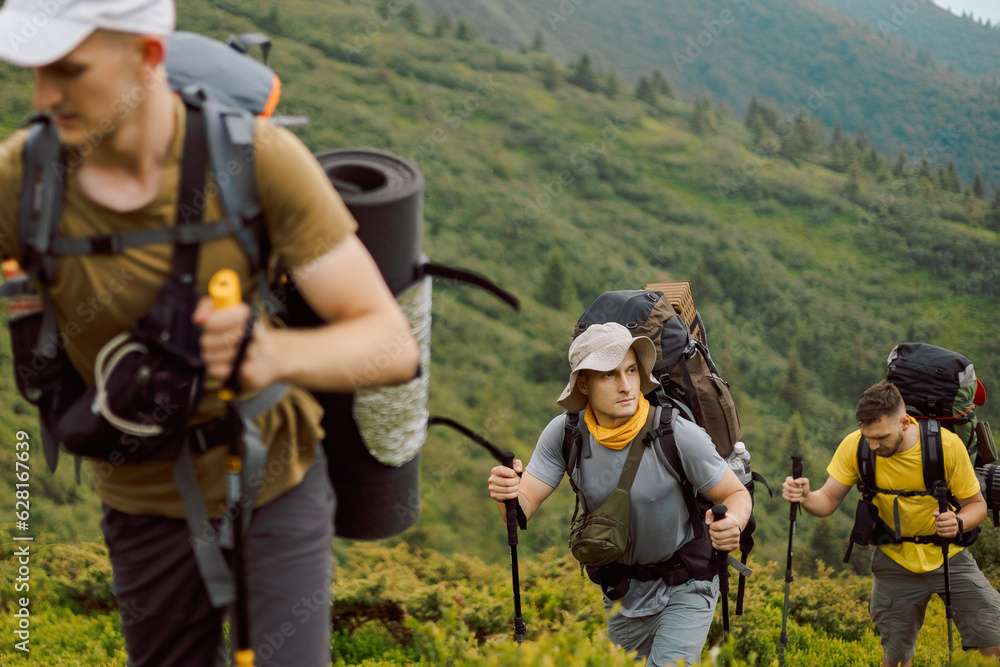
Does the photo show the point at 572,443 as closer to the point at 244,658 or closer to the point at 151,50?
the point at 244,658

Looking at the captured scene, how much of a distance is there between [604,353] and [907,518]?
9.25ft

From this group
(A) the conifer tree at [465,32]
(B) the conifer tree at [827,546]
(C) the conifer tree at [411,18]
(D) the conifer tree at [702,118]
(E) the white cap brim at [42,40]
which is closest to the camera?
(E) the white cap brim at [42,40]

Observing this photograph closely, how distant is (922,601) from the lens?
588 cm

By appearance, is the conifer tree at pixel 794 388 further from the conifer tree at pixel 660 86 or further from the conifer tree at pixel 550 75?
the conifer tree at pixel 660 86

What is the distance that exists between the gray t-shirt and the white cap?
3.00m

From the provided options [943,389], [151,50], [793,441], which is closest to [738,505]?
[943,389]

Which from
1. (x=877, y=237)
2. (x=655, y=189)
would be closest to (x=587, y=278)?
(x=655, y=189)

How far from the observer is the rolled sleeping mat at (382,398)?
2.35 metres

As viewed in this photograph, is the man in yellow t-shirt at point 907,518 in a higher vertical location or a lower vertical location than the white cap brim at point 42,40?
lower

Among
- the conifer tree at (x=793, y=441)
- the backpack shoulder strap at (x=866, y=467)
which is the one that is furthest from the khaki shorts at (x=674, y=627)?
the conifer tree at (x=793, y=441)

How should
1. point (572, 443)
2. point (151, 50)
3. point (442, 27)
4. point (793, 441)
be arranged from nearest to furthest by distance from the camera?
point (151, 50) → point (572, 443) → point (793, 441) → point (442, 27)

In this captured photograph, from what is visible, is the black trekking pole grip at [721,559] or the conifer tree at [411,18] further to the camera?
the conifer tree at [411,18]

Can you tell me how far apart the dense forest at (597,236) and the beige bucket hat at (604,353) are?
25.6m

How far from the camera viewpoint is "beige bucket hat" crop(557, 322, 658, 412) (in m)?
4.07
